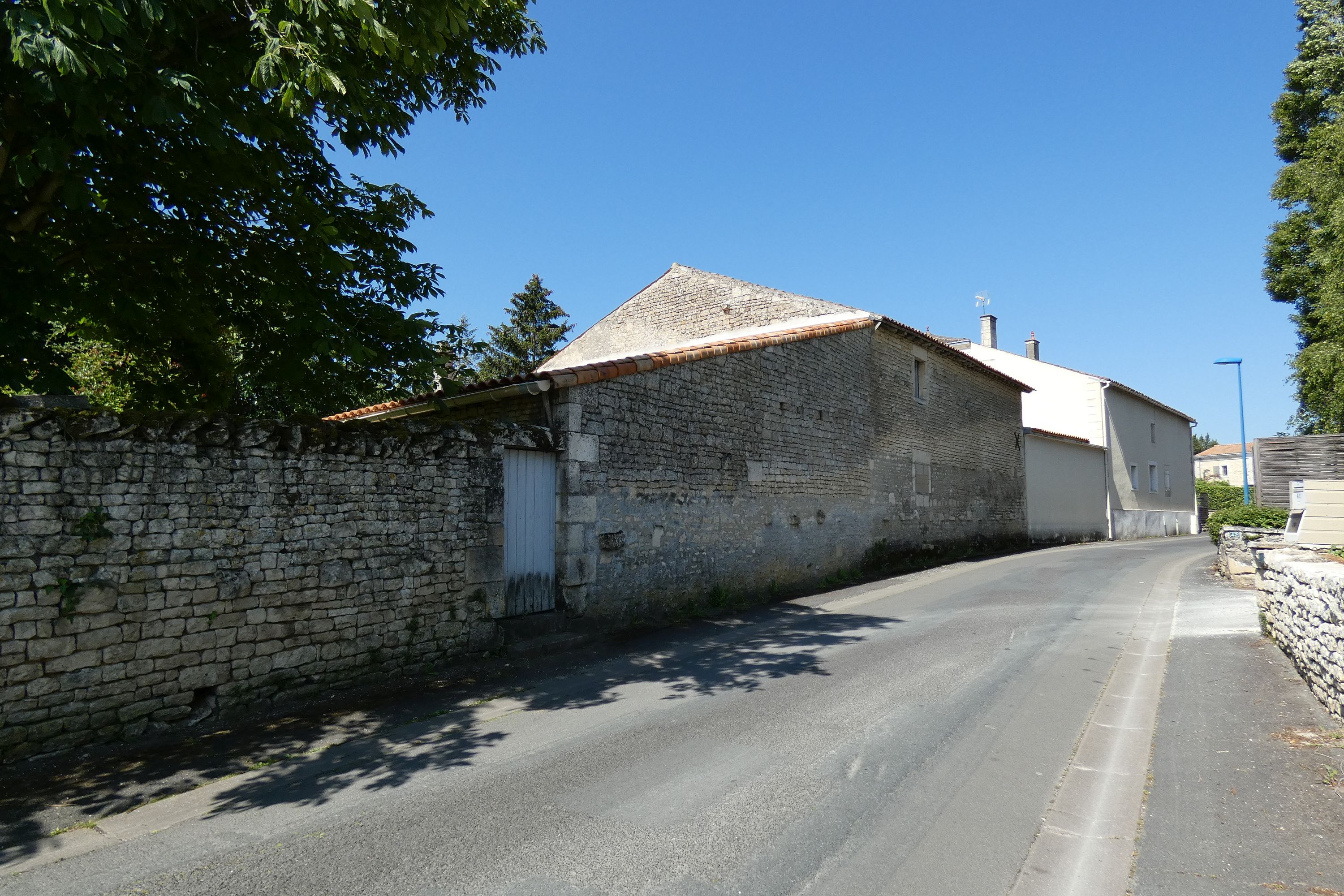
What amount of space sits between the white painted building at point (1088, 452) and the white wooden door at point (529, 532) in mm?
19018

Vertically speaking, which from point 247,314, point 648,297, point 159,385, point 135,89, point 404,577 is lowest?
point 404,577

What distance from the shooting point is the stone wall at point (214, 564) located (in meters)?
4.63

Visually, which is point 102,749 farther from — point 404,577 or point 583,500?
point 583,500

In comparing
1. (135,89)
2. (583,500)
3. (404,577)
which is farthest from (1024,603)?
(135,89)

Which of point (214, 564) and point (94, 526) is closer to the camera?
point (94, 526)

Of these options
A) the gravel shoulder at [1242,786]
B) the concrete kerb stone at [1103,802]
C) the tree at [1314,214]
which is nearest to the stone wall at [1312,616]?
the gravel shoulder at [1242,786]

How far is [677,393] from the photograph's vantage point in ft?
33.2

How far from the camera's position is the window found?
17.0 metres

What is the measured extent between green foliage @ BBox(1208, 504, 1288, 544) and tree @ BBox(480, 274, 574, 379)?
25.2 metres

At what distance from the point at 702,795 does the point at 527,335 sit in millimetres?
31864

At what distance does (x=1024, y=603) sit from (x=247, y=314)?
34.1 ft

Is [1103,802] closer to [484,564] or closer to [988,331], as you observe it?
[484,564]

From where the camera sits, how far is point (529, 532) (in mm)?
8312

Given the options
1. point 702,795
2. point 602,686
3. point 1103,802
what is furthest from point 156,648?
point 1103,802
